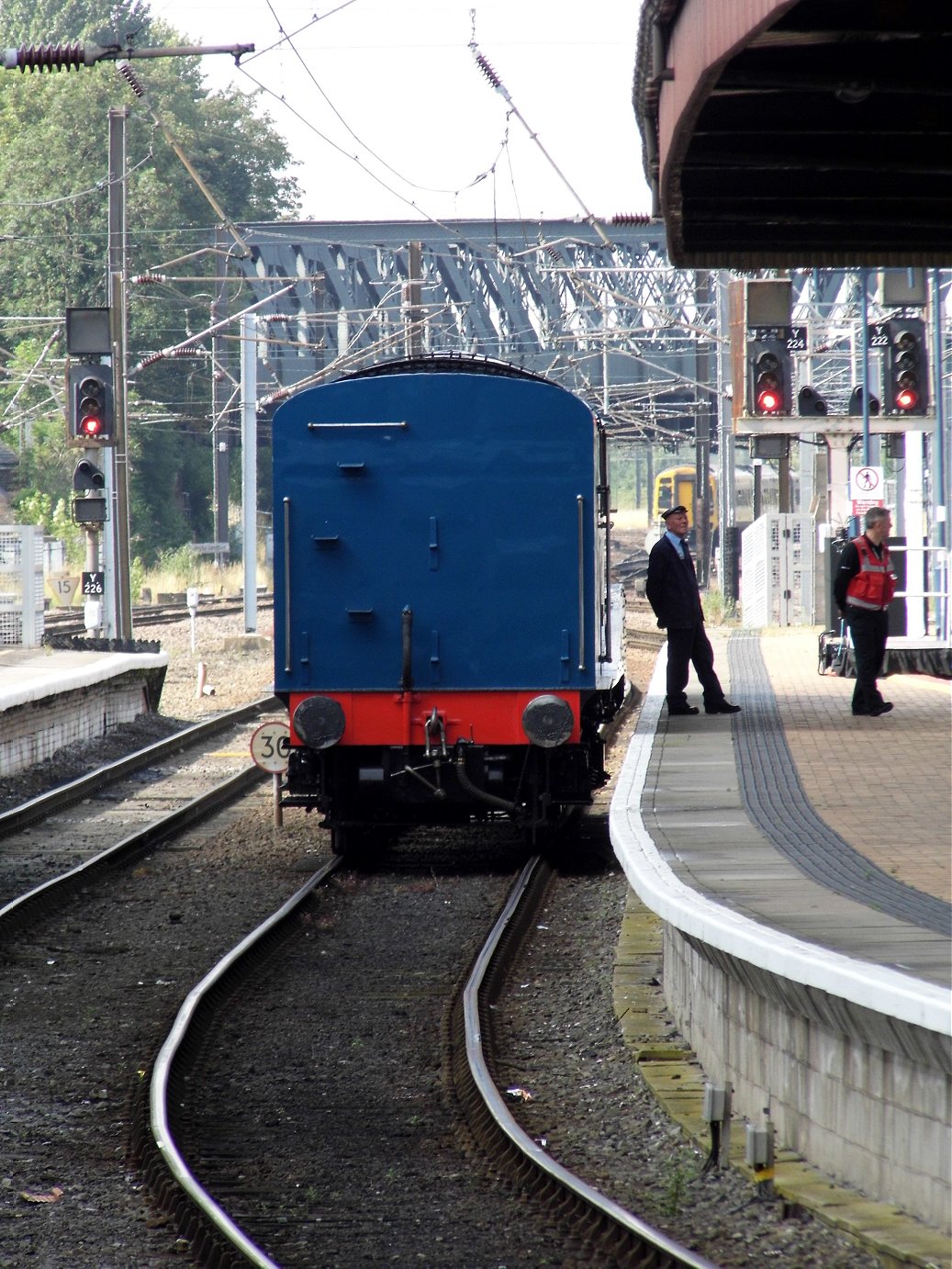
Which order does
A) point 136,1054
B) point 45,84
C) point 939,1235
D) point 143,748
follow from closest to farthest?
point 939,1235, point 136,1054, point 143,748, point 45,84

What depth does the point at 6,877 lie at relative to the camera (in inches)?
451

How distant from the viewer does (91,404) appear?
71.3ft

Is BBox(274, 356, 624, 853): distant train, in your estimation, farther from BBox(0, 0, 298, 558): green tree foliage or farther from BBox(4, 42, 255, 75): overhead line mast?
BBox(0, 0, 298, 558): green tree foliage

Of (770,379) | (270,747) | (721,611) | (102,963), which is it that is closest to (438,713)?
(270,747)

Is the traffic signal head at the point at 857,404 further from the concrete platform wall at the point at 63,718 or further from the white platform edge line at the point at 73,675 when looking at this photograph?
the concrete platform wall at the point at 63,718

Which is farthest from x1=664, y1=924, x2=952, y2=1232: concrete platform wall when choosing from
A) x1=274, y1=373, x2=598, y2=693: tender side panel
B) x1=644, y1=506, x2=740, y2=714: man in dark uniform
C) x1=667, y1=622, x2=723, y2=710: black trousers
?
x1=667, y1=622, x2=723, y2=710: black trousers

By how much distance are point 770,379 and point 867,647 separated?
10.1 meters

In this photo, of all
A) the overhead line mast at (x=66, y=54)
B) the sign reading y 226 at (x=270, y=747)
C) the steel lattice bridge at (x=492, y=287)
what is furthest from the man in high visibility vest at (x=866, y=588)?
the steel lattice bridge at (x=492, y=287)

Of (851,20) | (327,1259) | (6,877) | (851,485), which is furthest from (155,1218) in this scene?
(851,485)

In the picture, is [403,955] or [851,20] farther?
[403,955]

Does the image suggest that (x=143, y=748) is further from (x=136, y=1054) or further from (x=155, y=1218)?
(x=155, y=1218)

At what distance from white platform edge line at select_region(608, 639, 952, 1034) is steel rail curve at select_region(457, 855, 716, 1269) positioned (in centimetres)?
87

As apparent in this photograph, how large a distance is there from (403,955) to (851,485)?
1386cm

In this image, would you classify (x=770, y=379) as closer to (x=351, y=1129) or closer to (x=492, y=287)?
(x=351, y=1129)
